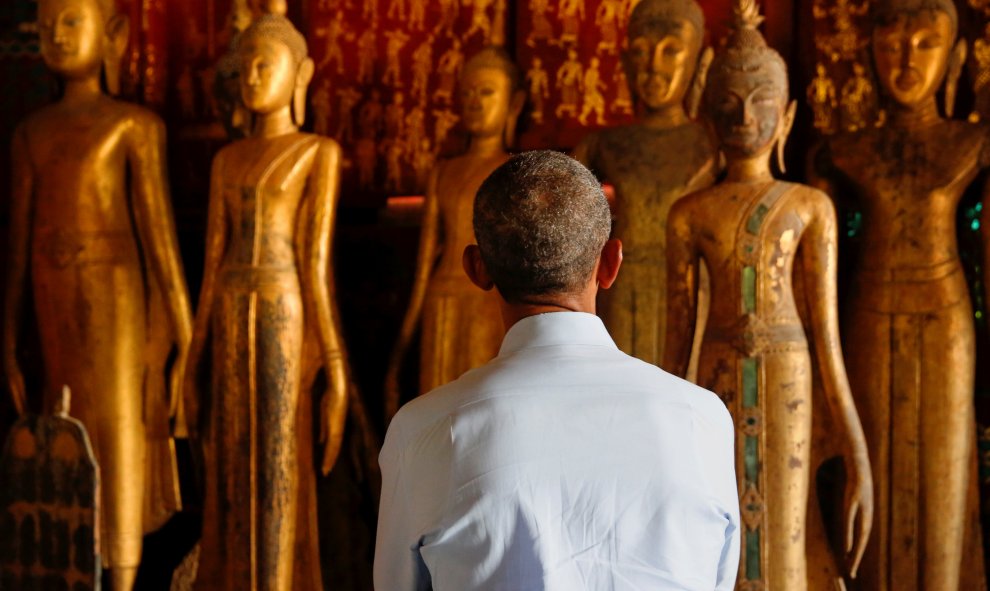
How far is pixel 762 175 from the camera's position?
3.88 m

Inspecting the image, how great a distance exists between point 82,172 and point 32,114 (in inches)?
14.8

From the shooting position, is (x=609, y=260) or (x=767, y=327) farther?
(x=767, y=327)

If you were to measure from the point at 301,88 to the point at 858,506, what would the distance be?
229 centimetres

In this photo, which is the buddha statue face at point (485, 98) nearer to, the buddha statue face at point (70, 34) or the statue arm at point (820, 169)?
the statue arm at point (820, 169)

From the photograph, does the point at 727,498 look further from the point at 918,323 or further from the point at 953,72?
the point at 953,72

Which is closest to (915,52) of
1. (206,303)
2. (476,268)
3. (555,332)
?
(206,303)

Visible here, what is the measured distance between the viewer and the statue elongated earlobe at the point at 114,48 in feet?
16.0

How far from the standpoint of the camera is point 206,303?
450cm

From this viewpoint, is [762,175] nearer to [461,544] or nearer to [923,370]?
[923,370]

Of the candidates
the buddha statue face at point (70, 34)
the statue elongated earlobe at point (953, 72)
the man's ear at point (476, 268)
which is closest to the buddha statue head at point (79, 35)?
the buddha statue face at point (70, 34)

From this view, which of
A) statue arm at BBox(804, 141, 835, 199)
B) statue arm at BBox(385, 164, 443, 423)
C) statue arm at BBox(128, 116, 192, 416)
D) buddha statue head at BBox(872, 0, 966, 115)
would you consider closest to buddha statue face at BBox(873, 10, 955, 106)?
buddha statue head at BBox(872, 0, 966, 115)

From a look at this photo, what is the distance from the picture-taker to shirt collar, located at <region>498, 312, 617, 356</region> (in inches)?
67.6

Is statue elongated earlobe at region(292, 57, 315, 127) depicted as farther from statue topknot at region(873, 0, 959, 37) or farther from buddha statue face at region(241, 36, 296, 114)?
statue topknot at region(873, 0, 959, 37)

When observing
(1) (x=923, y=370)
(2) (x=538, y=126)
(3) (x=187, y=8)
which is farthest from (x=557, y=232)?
(3) (x=187, y=8)
